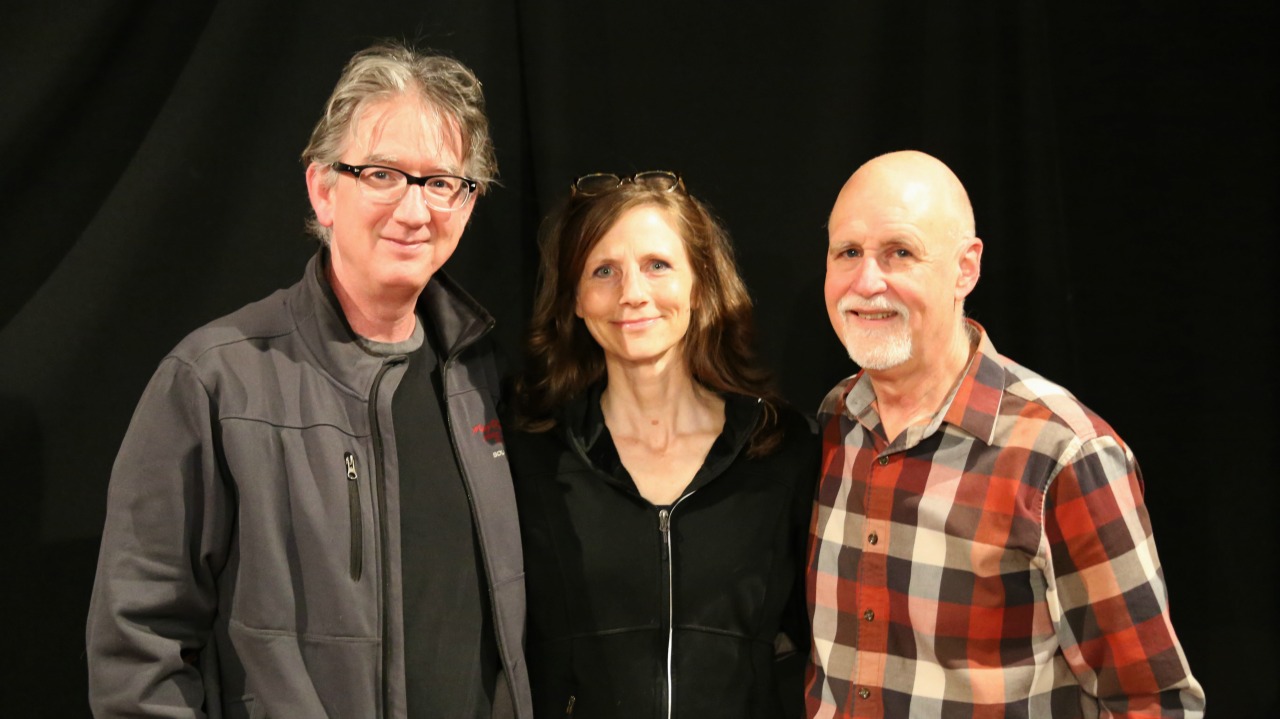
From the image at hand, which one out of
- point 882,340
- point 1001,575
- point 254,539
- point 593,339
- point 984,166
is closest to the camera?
point 254,539

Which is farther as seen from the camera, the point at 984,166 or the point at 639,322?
the point at 984,166

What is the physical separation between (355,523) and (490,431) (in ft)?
1.34

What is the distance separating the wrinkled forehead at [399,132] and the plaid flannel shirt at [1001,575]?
1090mm

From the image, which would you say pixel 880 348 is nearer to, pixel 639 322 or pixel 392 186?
pixel 639 322

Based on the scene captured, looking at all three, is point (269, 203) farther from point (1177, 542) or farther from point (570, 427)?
point (1177, 542)

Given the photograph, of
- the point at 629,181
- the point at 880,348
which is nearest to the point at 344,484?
the point at 629,181

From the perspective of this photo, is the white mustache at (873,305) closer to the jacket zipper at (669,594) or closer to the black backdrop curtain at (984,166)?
the jacket zipper at (669,594)

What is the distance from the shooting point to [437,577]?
208cm

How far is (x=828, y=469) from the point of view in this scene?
7.61ft

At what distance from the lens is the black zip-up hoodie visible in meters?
2.20

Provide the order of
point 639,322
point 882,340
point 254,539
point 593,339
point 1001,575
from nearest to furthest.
A: point 254,539 → point 1001,575 → point 882,340 → point 639,322 → point 593,339

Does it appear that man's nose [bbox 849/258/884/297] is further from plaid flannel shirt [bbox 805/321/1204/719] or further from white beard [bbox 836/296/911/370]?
plaid flannel shirt [bbox 805/321/1204/719]

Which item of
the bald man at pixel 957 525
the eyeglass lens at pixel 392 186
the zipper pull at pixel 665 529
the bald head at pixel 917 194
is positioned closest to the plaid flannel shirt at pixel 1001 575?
the bald man at pixel 957 525

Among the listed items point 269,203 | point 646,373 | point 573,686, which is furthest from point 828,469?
point 269,203
